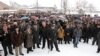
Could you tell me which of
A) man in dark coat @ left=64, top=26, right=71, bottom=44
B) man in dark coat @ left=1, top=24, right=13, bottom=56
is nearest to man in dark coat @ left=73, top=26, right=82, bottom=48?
man in dark coat @ left=64, top=26, right=71, bottom=44

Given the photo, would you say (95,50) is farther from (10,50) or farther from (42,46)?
(10,50)

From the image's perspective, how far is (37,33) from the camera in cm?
1678

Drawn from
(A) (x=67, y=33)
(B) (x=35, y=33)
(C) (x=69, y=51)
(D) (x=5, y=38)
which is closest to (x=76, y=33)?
(A) (x=67, y=33)

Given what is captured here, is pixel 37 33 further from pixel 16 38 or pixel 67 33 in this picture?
pixel 67 33

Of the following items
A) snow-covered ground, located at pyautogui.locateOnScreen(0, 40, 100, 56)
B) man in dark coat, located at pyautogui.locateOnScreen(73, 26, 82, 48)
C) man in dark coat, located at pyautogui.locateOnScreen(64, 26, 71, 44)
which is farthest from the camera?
man in dark coat, located at pyautogui.locateOnScreen(64, 26, 71, 44)

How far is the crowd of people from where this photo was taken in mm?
14500

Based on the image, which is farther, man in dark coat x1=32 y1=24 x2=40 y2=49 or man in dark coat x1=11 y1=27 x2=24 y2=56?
man in dark coat x1=32 y1=24 x2=40 y2=49

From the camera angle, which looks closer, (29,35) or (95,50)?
(29,35)

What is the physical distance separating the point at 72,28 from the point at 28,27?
465 centimetres

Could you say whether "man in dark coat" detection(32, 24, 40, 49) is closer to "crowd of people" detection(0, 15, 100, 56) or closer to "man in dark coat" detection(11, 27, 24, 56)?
"crowd of people" detection(0, 15, 100, 56)

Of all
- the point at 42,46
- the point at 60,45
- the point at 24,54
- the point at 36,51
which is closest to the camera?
the point at 24,54

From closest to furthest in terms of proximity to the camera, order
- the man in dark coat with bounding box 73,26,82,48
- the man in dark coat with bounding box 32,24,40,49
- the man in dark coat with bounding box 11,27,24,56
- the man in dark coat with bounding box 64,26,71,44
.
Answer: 1. the man in dark coat with bounding box 11,27,24,56
2. the man in dark coat with bounding box 32,24,40,49
3. the man in dark coat with bounding box 73,26,82,48
4. the man in dark coat with bounding box 64,26,71,44

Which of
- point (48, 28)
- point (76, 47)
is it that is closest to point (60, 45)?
point (76, 47)

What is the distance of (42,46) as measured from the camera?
57.2ft
